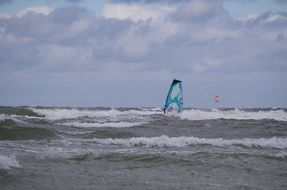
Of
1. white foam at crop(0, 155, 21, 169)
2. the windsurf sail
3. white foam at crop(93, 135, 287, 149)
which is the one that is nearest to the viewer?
white foam at crop(0, 155, 21, 169)

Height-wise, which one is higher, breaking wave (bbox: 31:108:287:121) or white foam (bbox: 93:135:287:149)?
breaking wave (bbox: 31:108:287:121)

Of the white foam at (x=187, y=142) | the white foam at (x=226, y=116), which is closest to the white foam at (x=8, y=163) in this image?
the white foam at (x=187, y=142)

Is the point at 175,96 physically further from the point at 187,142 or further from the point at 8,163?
the point at 8,163

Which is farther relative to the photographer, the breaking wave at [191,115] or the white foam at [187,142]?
the breaking wave at [191,115]

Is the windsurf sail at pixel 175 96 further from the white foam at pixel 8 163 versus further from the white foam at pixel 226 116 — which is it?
the white foam at pixel 8 163

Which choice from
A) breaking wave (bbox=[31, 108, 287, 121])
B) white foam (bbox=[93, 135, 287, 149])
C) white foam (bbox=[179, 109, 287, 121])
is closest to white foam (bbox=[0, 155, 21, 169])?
white foam (bbox=[93, 135, 287, 149])

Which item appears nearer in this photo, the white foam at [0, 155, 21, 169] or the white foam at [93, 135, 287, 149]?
the white foam at [0, 155, 21, 169]

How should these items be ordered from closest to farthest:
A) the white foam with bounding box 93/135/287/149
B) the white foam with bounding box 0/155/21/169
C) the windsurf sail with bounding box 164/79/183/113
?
the white foam with bounding box 0/155/21/169 → the white foam with bounding box 93/135/287/149 → the windsurf sail with bounding box 164/79/183/113

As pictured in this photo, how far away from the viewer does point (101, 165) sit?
8891mm

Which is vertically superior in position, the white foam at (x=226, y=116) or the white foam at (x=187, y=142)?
the white foam at (x=226, y=116)

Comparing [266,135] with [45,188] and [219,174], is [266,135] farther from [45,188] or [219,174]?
[45,188]

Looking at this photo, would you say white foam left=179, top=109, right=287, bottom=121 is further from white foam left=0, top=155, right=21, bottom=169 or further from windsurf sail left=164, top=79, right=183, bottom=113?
white foam left=0, top=155, right=21, bottom=169

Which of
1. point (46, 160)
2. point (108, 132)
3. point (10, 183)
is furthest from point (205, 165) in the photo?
point (108, 132)

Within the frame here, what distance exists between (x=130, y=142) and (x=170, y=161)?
14.0 feet
